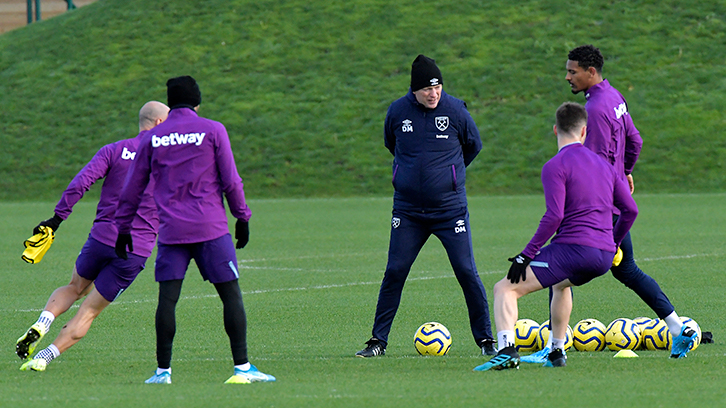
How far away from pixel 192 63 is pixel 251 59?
2348 mm

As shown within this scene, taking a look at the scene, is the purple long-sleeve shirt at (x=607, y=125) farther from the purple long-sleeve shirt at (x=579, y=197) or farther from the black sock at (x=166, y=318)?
the black sock at (x=166, y=318)

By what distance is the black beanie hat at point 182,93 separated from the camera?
22.8 feet

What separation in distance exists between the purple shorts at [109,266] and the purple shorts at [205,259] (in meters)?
1.39

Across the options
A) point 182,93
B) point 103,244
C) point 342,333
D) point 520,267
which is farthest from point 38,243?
point 520,267

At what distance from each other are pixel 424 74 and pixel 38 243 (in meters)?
3.34

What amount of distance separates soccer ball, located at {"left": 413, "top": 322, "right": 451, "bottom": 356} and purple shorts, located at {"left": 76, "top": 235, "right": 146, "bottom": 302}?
2.26 metres

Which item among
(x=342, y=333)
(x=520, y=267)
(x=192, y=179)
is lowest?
(x=342, y=333)

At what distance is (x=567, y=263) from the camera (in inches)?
283

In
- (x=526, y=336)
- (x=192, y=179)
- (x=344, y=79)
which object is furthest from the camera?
(x=344, y=79)

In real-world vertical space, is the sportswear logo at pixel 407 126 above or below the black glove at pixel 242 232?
above

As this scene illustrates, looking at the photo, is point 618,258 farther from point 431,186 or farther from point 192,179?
point 192,179

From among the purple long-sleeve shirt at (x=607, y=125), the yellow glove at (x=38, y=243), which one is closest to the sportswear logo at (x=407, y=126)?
the purple long-sleeve shirt at (x=607, y=125)

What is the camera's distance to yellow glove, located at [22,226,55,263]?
844 centimetres

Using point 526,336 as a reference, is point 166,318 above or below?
above
